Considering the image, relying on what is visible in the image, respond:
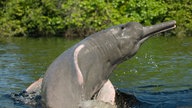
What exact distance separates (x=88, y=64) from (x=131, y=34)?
0.66 m

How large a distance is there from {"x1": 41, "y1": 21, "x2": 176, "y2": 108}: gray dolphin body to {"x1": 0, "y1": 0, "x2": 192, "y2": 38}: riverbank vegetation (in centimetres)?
1953

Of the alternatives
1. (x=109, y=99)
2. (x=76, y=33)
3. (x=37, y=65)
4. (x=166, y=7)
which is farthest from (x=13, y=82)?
(x=166, y=7)

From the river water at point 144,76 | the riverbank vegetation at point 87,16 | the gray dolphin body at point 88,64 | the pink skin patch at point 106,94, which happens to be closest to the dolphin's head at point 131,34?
the gray dolphin body at point 88,64

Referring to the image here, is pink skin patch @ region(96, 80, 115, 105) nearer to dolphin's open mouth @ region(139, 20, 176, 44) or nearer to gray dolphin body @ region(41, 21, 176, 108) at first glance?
gray dolphin body @ region(41, 21, 176, 108)

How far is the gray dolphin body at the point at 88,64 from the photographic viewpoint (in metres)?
4.64

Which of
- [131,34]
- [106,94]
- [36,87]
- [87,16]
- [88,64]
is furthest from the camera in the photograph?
[87,16]

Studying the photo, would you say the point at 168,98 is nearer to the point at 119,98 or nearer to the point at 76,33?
the point at 119,98

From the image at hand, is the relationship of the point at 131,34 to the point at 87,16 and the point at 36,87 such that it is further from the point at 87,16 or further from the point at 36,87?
the point at 87,16

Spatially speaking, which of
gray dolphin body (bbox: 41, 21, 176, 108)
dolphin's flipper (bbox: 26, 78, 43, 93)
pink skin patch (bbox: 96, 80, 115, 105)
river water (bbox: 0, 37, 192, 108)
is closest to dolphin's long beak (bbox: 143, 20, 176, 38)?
gray dolphin body (bbox: 41, 21, 176, 108)

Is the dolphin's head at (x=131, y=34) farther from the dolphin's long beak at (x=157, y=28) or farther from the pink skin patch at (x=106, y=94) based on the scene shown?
the pink skin patch at (x=106, y=94)

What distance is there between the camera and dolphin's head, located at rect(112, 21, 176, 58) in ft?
16.7

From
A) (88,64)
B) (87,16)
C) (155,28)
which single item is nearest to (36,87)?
(88,64)

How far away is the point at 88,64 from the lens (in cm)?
482

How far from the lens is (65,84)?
4652 millimetres
